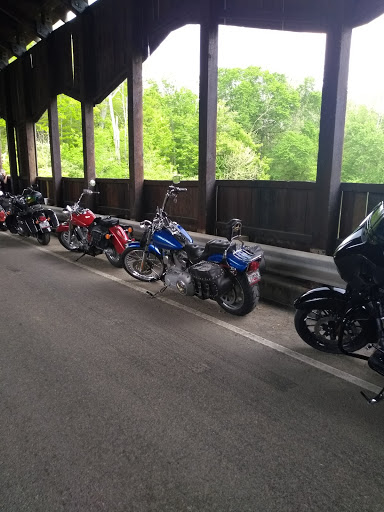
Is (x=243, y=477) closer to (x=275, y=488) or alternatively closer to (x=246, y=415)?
(x=275, y=488)

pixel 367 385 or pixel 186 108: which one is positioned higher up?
pixel 186 108

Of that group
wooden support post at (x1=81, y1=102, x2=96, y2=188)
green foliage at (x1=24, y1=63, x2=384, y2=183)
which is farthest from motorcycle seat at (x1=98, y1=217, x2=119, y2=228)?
green foliage at (x1=24, y1=63, x2=384, y2=183)

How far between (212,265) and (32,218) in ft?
20.4

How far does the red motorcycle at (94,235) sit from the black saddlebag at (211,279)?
2.09 metres

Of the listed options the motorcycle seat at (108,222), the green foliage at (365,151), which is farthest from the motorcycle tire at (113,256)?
the green foliage at (365,151)

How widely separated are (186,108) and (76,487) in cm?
3442

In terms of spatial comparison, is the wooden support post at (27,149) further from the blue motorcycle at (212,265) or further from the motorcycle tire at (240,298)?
the motorcycle tire at (240,298)

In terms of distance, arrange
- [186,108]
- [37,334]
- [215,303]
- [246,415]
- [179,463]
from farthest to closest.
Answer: [186,108], [215,303], [37,334], [246,415], [179,463]

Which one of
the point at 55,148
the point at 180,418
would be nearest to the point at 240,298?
the point at 180,418

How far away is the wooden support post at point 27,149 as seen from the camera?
14.6 meters

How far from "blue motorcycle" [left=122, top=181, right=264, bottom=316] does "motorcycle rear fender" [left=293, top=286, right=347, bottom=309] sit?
35.0 inches

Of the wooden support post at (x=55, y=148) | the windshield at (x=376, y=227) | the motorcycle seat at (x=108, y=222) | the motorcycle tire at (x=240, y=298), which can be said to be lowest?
the motorcycle tire at (x=240, y=298)

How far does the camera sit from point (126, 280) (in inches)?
234

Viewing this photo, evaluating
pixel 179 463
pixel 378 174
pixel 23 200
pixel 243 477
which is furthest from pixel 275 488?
pixel 378 174
